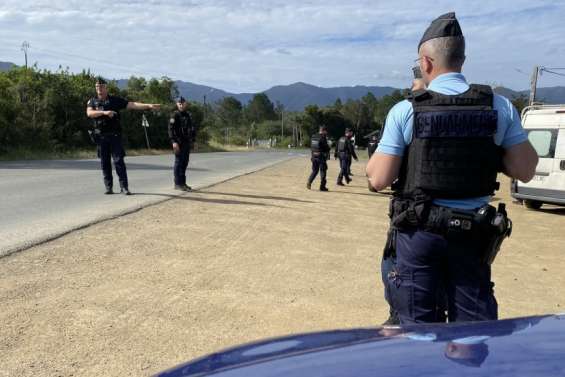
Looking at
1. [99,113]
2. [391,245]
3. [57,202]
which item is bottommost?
[57,202]

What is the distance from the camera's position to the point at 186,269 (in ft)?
18.0

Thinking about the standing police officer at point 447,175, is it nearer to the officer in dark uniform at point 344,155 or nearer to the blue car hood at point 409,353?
the blue car hood at point 409,353

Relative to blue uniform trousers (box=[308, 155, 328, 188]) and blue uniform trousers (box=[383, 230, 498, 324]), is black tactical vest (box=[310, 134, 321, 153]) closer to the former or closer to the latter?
blue uniform trousers (box=[308, 155, 328, 188])

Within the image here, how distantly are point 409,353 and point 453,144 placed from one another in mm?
1173

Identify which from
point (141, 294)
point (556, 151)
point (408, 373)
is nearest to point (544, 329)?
point (408, 373)

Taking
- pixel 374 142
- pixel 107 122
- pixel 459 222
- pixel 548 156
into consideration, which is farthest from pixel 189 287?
pixel 548 156

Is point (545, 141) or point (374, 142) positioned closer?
point (374, 142)

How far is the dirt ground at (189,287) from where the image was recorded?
3580mm

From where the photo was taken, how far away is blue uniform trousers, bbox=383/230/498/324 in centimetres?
266

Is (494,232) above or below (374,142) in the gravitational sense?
below

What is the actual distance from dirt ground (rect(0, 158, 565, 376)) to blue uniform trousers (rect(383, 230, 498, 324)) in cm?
153

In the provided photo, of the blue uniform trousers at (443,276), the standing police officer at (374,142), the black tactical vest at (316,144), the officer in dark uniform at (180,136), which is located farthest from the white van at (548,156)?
the blue uniform trousers at (443,276)

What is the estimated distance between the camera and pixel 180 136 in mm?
11258

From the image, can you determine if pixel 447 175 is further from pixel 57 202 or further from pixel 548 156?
pixel 548 156
